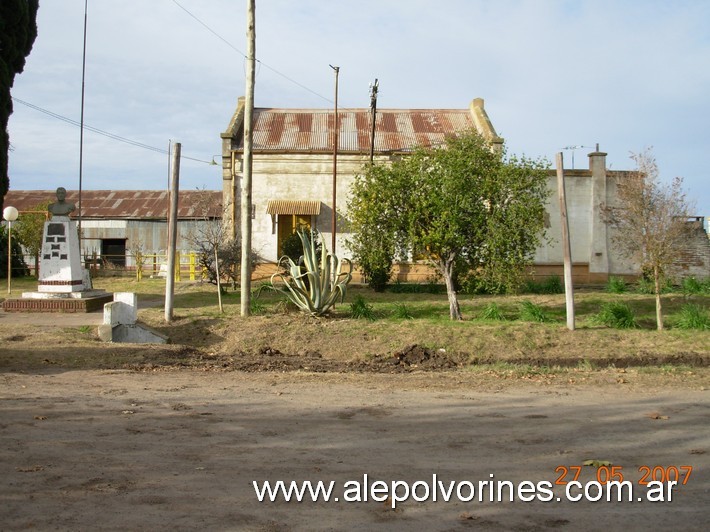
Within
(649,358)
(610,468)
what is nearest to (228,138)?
(649,358)

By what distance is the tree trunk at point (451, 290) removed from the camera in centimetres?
1605

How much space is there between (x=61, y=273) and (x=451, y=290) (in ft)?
32.3

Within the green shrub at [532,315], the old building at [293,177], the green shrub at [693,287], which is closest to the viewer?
the green shrub at [532,315]

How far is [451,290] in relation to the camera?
16062 mm

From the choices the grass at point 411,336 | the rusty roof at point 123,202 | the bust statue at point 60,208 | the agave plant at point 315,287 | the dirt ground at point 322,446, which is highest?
the rusty roof at point 123,202

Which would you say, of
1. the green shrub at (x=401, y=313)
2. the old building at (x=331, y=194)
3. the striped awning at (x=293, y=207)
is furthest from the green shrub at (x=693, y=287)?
the striped awning at (x=293, y=207)

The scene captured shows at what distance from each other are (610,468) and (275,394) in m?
4.53

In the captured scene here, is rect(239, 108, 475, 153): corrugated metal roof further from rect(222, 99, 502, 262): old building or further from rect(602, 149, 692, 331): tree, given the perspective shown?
rect(602, 149, 692, 331): tree

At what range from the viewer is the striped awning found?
26391 mm

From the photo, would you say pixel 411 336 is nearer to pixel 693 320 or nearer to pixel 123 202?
pixel 693 320

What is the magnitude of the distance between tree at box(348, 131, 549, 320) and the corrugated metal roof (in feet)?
37.0

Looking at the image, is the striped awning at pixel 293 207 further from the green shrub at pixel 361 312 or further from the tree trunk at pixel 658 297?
the tree trunk at pixel 658 297

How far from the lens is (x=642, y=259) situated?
16.1 metres

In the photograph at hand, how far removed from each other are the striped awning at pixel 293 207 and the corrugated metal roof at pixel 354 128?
2.08 meters
